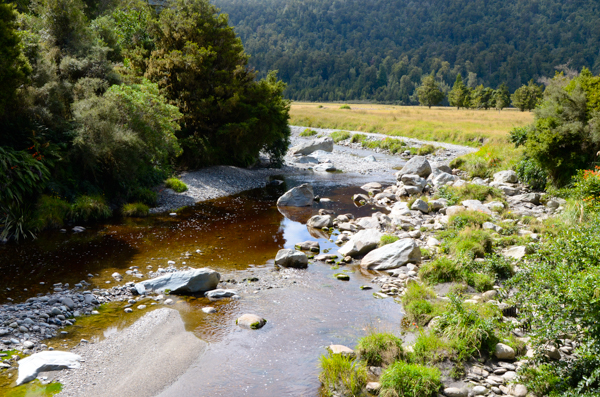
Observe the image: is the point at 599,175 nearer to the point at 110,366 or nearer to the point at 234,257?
the point at 234,257

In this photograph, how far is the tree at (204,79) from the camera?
92.9ft

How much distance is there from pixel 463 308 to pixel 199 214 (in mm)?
15184

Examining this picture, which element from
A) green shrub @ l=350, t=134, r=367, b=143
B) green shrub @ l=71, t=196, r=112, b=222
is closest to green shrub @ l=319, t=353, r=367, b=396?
green shrub @ l=71, t=196, r=112, b=222

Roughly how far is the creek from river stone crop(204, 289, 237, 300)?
0.29 m

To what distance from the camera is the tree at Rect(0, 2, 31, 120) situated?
617 inches

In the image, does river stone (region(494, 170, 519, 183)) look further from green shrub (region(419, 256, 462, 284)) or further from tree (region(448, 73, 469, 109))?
tree (region(448, 73, 469, 109))

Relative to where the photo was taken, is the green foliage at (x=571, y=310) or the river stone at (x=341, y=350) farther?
the river stone at (x=341, y=350)

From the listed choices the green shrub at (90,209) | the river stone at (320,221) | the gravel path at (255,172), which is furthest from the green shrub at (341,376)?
the gravel path at (255,172)

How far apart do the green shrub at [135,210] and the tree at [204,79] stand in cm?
896

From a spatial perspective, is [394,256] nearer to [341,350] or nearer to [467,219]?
[467,219]

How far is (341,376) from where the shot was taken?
26.1ft

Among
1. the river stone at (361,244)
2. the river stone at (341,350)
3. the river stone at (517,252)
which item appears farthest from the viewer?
the river stone at (361,244)

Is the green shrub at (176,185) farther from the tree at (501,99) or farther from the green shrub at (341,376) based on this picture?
the tree at (501,99)

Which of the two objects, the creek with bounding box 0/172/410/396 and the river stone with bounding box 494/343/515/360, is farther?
the creek with bounding box 0/172/410/396
